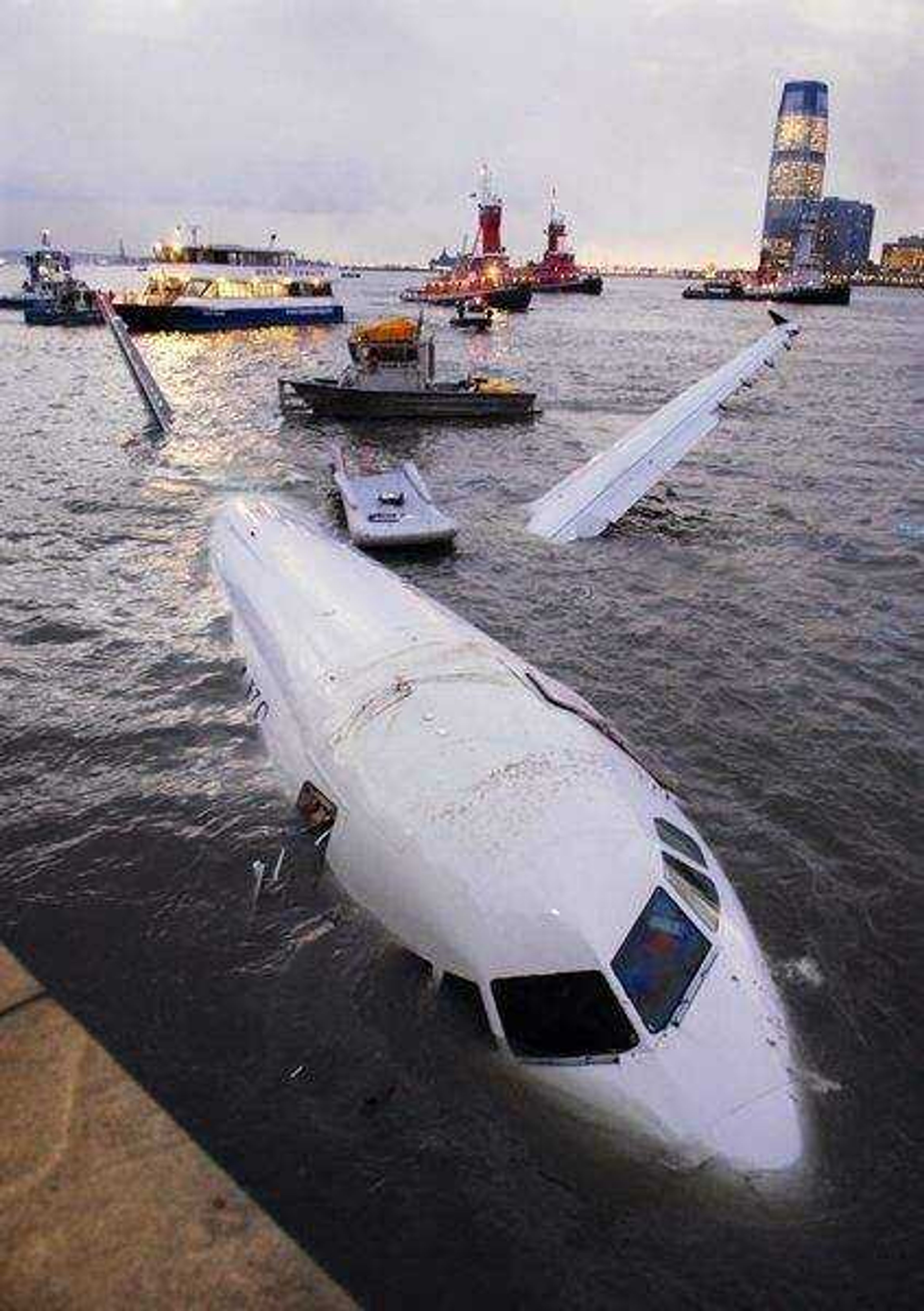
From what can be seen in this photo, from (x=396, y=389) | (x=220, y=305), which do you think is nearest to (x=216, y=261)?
(x=220, y=305)

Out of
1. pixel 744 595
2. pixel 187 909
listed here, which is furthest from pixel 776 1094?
pixel 744 595

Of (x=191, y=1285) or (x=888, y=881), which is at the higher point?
(x=191, y=1285)

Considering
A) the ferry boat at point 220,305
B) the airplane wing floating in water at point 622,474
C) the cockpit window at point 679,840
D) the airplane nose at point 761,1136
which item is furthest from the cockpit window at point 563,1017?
the ferry boat at point 220,305

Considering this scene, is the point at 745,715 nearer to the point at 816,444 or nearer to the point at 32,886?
the point at 32,886

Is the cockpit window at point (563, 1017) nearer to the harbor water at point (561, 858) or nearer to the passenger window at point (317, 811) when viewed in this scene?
the harbor water at point (561, 858)

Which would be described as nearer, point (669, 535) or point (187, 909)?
point (187, 909)
